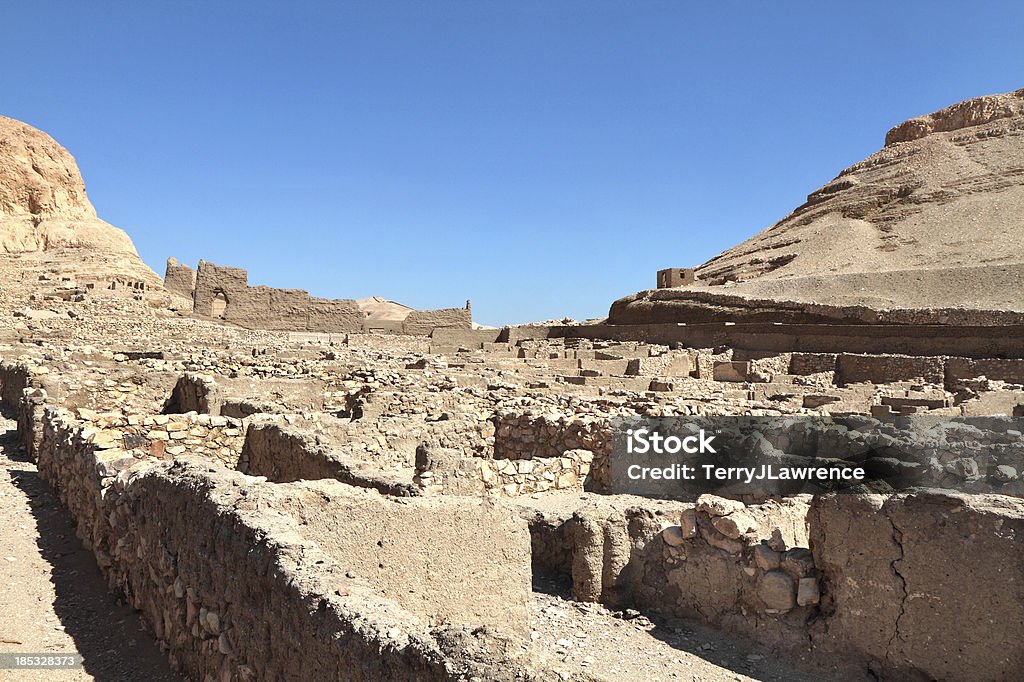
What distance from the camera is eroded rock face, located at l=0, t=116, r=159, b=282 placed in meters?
44.6

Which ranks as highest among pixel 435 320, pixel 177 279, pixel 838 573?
pixel 177 279

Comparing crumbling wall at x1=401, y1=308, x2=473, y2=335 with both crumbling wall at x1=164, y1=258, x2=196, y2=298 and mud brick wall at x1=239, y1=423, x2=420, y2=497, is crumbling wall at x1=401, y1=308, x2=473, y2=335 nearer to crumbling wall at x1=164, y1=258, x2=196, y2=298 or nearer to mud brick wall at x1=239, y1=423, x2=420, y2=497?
crumbling wall at x1=164, y1=258, x2=196, y2=298

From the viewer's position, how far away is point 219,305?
25.5 metres

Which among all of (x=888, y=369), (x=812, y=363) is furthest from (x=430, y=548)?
(x=812, y=363)

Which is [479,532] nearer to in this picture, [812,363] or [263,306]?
[812,363]

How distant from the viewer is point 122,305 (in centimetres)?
2570

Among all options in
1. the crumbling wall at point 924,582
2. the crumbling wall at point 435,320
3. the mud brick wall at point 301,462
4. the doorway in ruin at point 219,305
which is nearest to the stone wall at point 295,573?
the mud brick wall at point 301,462

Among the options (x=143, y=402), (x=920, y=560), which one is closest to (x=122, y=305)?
(x=143, y=402)

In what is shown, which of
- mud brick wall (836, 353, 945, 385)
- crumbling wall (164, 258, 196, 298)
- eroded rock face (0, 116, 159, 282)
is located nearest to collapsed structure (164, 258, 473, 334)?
crumbling wall (164, 258, 196, 298)

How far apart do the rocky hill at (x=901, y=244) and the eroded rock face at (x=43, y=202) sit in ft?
118

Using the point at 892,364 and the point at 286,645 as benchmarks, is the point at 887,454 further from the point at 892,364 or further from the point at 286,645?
the point at 892,364

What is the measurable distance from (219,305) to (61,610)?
77.3 ft

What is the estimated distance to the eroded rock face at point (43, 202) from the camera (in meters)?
44.6

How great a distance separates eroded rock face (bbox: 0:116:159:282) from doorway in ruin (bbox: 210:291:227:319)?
20.0 meters
